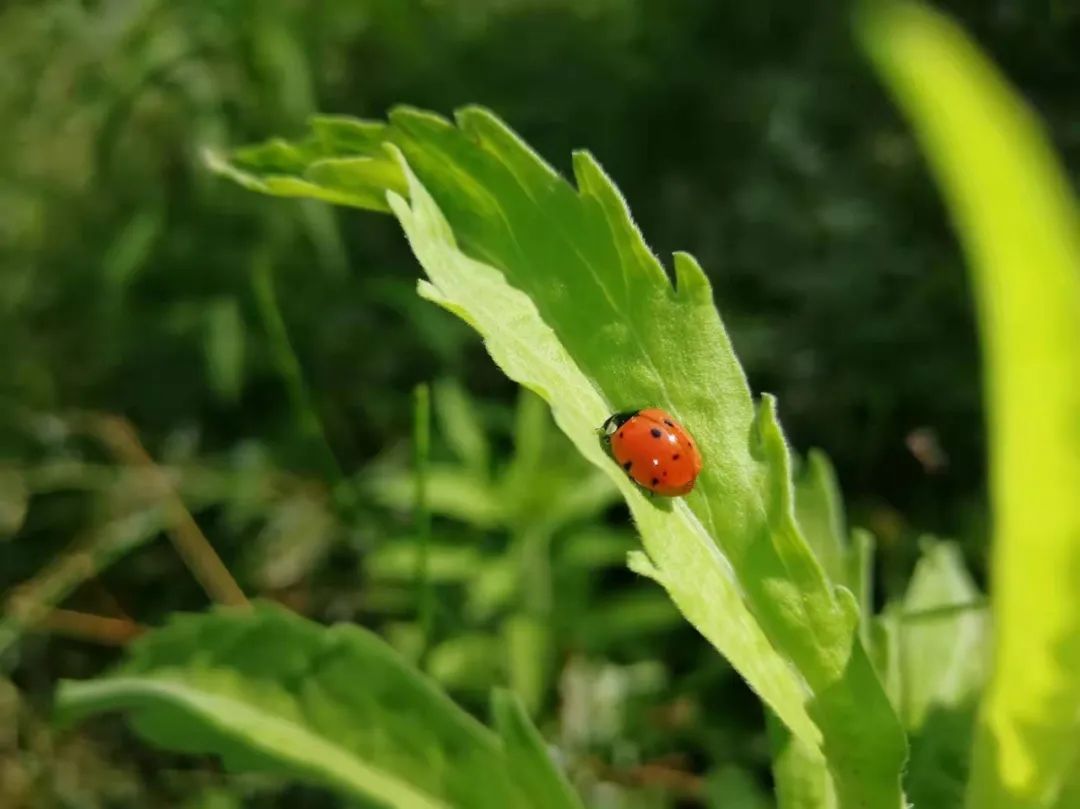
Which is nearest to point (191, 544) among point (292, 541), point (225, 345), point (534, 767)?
point (292, 541)

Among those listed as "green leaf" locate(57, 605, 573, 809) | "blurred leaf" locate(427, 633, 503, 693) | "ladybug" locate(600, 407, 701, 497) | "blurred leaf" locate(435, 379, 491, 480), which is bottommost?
"blurred leaf" locate(427, 633, 503, 693)

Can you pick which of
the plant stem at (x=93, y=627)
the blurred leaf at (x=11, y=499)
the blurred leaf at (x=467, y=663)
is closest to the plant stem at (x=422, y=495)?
the blurred leaf at (x=467, y=663)

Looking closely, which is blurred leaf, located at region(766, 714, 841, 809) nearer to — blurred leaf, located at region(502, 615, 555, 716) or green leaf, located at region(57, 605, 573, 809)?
green leaf, located at region(57, 605, 573, 809)

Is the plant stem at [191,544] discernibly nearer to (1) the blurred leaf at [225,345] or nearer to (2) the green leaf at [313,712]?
(1) the blurred leaf at [225,345]

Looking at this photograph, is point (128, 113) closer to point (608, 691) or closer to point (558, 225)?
point (608, 691)

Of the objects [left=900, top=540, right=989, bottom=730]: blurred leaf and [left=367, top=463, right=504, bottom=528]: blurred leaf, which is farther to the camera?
[left=367, top=463, right=504, bottom=528]: blurred leaf

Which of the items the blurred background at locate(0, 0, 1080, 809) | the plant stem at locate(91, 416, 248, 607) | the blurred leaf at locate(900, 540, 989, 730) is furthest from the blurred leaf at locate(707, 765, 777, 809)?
the plant stem at locate(91, 416, 248, 607)
